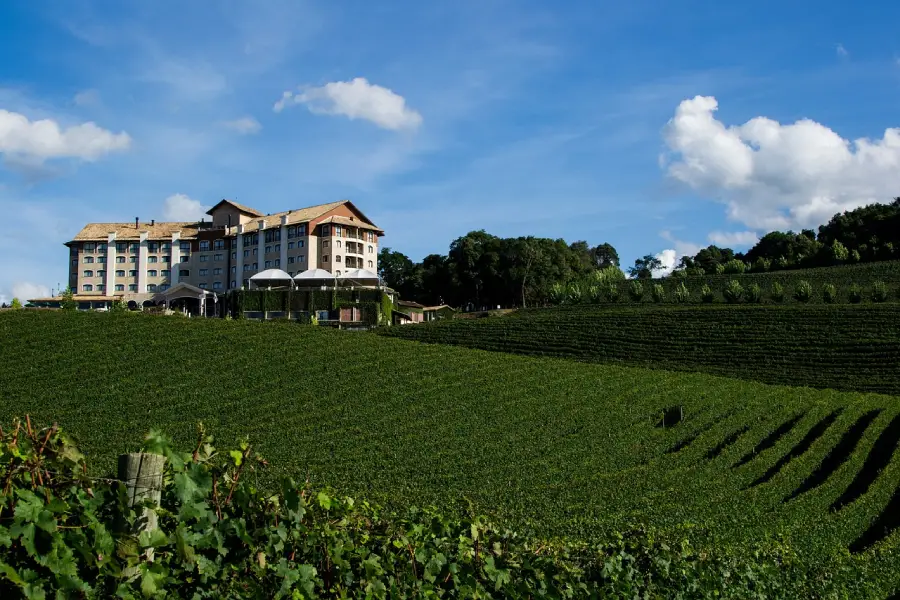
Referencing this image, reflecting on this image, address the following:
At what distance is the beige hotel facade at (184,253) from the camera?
72.4 m

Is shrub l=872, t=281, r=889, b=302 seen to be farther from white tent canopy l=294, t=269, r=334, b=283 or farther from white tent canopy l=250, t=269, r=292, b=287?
white tent canopy l=250, t=269, r=292, b=287

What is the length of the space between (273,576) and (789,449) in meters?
21.1

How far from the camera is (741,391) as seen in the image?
1178 inches

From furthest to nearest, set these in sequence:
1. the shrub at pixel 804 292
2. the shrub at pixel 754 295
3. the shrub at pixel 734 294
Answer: the shrub at pixel 734 294 < the shrub at pixel 754 295 < the shrub at pixel 804 292

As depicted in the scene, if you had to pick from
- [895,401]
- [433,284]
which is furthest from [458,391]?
[433,284]

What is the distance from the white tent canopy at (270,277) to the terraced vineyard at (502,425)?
23508 millimetres

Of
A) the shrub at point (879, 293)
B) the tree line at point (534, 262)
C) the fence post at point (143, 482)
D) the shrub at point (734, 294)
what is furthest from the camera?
the tree line at point (534, 262)

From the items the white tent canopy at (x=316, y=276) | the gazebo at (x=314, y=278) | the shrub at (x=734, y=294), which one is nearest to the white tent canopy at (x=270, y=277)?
the gazebo at (x=314, y=278)

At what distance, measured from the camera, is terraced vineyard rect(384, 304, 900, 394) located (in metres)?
35.5

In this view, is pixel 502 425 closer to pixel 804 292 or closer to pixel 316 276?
pixel 316 276

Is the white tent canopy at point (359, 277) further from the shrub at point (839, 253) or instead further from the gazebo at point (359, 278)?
the shrub at point (839, 253)

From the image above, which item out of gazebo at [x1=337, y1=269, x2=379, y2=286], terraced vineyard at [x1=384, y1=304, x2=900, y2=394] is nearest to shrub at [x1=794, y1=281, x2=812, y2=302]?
terraced vineyard at [x1=384, y1=304, x2=900, y2=394]

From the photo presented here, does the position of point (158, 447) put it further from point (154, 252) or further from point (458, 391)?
point (154, 252)

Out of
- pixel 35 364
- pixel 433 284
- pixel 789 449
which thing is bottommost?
pixel 789 449
